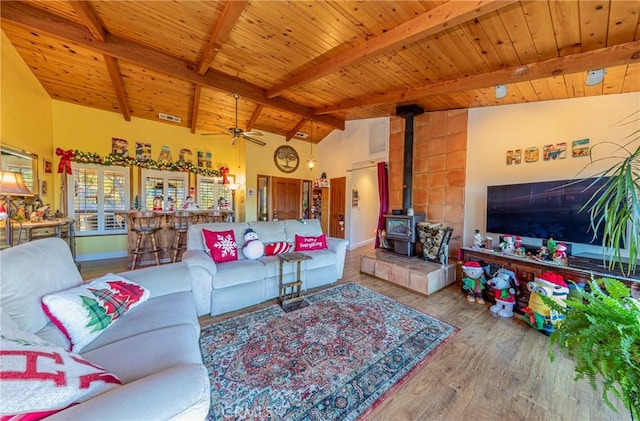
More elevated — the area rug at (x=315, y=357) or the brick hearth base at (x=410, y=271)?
the brick hearth base at (x=410, y=271)

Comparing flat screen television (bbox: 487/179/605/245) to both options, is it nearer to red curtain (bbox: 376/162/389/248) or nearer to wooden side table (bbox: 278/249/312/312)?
red curtain (bbox: 376/162/389/248)

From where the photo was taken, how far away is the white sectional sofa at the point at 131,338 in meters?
0.75

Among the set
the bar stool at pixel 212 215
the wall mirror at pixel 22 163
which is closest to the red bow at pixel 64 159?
the wall mirror at pixel 22 163

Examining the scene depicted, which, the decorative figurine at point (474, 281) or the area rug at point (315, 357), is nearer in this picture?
the area rug at point (315, 357)

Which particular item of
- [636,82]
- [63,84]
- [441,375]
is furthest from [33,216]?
[636,82]

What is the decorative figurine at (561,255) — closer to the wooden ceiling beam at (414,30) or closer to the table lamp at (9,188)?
the wooden ceiling beam at (414,30)

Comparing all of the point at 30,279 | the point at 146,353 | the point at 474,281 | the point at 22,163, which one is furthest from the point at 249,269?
the point at 22,163

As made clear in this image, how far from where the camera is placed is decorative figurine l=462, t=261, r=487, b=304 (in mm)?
2873

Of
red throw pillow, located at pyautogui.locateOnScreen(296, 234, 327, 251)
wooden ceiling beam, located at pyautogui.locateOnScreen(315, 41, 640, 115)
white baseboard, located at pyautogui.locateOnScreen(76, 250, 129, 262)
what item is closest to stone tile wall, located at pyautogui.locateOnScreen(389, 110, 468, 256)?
wooden ceiling beam, located at pyautogui.locateOnScreen(315, 41, 640, 115)

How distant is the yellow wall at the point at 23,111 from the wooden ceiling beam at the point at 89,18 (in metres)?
1.34

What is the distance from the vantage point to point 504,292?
8.48 feet

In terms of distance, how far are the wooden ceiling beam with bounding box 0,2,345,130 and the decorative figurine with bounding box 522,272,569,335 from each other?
482 centimetres

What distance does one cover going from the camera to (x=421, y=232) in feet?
12.4

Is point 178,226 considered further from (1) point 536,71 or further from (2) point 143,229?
(1) point 536,71
